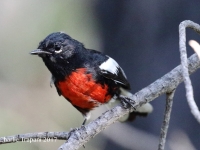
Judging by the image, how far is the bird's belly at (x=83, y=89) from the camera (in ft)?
12.3

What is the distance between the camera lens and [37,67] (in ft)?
19.7

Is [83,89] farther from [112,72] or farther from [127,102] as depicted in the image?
[127,102]

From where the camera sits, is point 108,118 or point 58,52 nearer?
point 108,118

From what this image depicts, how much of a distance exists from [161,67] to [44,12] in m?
1.69

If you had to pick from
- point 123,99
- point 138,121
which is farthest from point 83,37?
point 123,99

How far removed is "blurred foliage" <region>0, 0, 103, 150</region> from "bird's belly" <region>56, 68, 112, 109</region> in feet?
5.62

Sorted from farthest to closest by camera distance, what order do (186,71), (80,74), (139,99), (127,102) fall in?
(80,74)
(127,102)
(139,99)
(186,71)

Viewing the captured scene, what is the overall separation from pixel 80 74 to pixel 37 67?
232 centimetres

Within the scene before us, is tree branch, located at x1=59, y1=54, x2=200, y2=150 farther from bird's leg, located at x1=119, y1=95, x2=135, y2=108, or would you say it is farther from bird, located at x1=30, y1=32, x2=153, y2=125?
bird, located at x1=30, y1=32, x2=153, y2=125

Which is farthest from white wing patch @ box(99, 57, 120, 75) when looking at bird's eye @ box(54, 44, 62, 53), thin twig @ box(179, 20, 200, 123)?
thin twig @ box(179, 20, 200, 123)

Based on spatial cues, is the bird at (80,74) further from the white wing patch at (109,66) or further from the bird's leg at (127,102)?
the bird's leg at (127,102)

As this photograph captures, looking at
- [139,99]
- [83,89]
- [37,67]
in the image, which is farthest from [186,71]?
[37,67]

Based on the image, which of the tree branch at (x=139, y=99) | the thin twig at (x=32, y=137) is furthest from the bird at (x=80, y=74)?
the thin twig at (x=32, y=137)

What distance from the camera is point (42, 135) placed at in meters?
2.93
